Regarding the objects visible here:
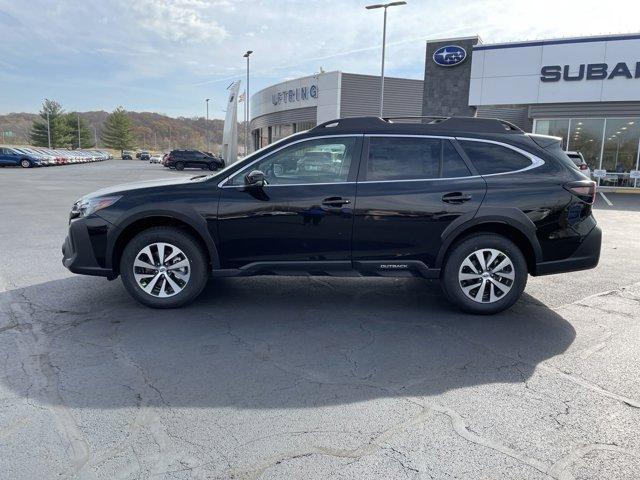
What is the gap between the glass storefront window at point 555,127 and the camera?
2189 cm

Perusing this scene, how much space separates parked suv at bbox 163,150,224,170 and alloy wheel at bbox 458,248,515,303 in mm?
39655

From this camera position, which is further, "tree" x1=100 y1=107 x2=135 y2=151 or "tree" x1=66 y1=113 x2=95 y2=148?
"tree" x1=100 y1=107 x2=135 y2=151

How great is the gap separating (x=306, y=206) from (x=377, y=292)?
155cm

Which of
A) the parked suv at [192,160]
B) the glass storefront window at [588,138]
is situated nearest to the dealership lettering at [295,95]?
the parked suv at [192,160]

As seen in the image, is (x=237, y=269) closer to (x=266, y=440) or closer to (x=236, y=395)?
(x=236, y=395)

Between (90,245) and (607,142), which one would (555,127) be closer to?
(607,142)

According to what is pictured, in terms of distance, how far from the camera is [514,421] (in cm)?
306

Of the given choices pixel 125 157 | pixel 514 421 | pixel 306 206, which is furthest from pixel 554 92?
pixel 125 157

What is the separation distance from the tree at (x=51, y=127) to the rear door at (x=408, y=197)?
111 m

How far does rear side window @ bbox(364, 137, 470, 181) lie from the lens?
4.96m

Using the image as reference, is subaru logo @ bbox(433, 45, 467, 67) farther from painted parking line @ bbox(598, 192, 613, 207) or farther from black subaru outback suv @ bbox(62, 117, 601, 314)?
black subaru outback suv @ bbox(62, 117, 601, 314)

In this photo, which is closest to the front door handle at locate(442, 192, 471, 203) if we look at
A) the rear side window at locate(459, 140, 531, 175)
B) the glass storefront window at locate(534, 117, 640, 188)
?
the rear side window at locate(459, 140, 531, 175)

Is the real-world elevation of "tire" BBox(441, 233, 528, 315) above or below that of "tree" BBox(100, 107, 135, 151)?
below

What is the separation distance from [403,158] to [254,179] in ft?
4.94
